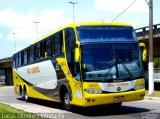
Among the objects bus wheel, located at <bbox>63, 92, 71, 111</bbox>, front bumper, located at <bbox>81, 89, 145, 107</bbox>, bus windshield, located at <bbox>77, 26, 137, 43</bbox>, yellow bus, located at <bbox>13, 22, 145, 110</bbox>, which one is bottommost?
bus wheel, located at <bbox>63, 92, 71, 111</bbox>

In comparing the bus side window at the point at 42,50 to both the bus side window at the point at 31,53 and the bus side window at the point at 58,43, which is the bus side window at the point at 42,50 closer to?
the bus side window at the point at 58,43

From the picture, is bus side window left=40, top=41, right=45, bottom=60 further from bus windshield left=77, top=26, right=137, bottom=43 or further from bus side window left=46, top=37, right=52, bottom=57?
bus windshield left=77, top=26, right=137, bottom=43

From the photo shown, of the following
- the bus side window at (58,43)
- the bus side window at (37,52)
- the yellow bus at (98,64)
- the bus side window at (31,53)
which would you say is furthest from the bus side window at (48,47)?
the bus side window at (31,53)

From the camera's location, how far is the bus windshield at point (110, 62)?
1498cm

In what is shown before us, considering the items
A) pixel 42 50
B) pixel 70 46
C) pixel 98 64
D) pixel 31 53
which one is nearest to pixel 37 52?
pixel 42 50

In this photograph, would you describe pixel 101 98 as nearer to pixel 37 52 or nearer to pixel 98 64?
pixel 98 64

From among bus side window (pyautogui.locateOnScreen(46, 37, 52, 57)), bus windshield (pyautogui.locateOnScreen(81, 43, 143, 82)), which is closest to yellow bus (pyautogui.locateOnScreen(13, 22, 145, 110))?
bus windshield (pyautogui.locateOnScreen(81, 43, 143, 82))

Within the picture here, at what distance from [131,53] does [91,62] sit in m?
1.71

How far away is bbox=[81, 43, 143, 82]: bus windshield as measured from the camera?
49.2ft

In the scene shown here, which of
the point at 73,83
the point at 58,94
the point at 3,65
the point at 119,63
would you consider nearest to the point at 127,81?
the point at 119,63

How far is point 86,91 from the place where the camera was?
14.9 m

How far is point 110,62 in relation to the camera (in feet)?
49.6

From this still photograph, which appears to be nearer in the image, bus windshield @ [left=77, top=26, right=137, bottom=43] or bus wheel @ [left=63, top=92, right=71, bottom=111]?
bus windshield @ [left=77, top=26, right=137, bottom=43]

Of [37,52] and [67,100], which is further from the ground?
[37,52]
